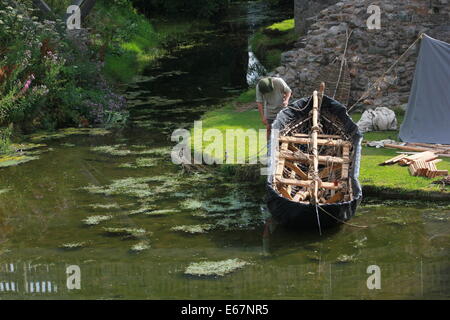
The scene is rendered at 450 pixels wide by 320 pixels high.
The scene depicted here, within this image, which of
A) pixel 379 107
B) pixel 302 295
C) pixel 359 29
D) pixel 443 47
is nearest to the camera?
pixel 302 295

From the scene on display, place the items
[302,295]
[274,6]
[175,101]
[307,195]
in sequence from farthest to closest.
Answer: [274,6], [175,101], [307,195], [302,295]

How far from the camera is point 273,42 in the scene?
33.2 meters

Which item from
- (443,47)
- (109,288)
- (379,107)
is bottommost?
(109,288)

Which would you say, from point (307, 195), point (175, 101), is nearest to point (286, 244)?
point (307, 195)

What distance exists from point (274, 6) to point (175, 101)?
1069 inches

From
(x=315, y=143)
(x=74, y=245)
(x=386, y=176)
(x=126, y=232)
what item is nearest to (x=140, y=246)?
(x=126, y=232)

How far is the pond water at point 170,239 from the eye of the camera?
11.4 meters

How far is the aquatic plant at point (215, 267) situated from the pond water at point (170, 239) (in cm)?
10

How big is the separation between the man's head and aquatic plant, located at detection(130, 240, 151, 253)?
4023 mm

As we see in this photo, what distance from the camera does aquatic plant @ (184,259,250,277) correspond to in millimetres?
11914

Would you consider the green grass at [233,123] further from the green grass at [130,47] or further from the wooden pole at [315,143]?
the green grass at [130,47]

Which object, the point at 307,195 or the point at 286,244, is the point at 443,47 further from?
the point at 286,244

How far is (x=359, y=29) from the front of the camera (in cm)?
2031

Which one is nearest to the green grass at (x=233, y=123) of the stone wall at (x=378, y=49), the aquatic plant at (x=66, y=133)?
the stone wall at (x=378, y=49)
